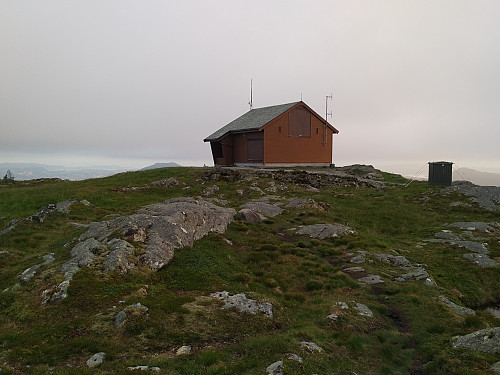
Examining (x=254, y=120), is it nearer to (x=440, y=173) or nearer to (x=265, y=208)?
(x=265, y=208)

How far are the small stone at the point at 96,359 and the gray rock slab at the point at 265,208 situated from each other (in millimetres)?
19724

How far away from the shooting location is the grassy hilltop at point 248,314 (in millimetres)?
8484

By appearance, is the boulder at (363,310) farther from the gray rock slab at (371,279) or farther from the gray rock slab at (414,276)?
the gray rock slab at (414,276)

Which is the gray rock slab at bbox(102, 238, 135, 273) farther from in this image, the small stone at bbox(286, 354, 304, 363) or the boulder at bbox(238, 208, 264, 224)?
the boulder at bbox(238, 208, 264, 224)

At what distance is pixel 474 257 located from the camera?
2022 centimetres

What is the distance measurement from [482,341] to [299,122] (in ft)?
153

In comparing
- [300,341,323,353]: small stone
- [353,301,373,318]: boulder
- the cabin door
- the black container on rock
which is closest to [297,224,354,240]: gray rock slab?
[353,301,373,318]: boulder

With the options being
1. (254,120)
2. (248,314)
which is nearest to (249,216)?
(248,314)

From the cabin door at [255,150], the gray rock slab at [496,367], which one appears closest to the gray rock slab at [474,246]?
the gray rock slab at [496,367]

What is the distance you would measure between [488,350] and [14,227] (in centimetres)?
2361

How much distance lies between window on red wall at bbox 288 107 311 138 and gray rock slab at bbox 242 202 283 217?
25.3 metres

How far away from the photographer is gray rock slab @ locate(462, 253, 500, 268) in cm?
1919

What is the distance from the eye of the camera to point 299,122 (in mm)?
52969

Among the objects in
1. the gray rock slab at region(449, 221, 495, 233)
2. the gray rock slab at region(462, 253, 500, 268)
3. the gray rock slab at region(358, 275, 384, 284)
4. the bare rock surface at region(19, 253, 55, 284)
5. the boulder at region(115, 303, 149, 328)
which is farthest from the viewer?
the gray rock slab at region(449, 221, 495, 233)
